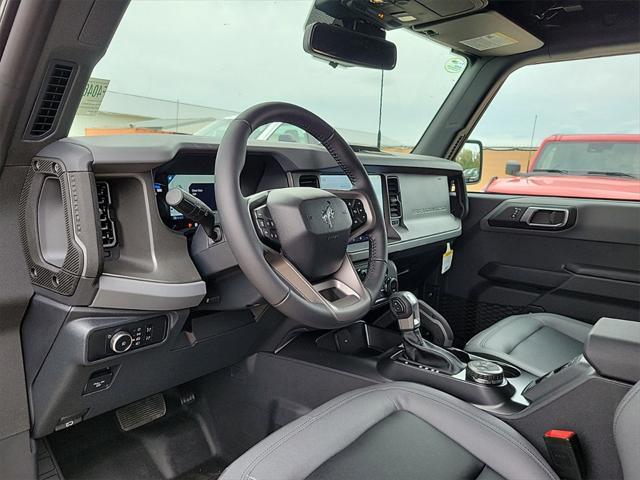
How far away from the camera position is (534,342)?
198 cm

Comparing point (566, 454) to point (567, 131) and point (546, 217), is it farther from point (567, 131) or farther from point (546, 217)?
point (567, 131)

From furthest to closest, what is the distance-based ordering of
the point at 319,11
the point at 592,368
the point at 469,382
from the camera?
the point at 319,11 → the point at 469,382 → the point at 592,368

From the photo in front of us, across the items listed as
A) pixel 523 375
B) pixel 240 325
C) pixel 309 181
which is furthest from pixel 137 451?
pixel 523 375

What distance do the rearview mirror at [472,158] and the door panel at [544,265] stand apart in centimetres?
24

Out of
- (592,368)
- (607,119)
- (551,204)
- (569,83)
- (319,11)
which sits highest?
(319,11)

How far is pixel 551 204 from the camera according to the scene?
257 centimetres

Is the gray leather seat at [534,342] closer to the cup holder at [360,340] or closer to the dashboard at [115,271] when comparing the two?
the cup holder at [360,340]

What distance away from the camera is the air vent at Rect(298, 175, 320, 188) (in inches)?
64.2

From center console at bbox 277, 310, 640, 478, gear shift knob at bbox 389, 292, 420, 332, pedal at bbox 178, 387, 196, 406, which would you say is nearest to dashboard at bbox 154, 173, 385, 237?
gear shift knob at bbox 389, 292, 420, 332

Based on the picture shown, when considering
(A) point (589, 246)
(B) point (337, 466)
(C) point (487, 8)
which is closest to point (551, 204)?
(A) point (589, 246)

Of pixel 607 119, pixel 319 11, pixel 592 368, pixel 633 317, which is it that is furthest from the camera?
pixel 607 119

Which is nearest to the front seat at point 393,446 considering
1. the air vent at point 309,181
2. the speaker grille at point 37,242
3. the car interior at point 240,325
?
the car interior at point 240,325

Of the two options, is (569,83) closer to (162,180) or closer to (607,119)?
(607,119)

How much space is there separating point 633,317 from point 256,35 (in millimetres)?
2085
